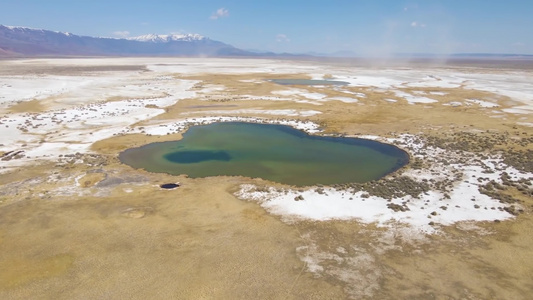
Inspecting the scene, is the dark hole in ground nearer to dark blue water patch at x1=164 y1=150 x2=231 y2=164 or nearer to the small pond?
the small pond

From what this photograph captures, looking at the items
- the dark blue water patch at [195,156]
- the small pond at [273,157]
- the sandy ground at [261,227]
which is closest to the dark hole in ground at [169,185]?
the sandy ground at [261,227]

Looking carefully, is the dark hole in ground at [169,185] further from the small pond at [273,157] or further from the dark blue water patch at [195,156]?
the dark blue water patch at [195,156]

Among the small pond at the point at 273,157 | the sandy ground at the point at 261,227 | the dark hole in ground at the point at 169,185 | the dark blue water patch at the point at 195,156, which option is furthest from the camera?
the dark blue water patch at the point at 195,156

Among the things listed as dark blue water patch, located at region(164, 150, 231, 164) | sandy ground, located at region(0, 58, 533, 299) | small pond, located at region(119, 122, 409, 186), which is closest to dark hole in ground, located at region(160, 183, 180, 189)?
sandy ground, located at region(0, 58, 533, 299)

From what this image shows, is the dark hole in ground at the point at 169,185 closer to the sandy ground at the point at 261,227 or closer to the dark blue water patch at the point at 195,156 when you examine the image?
the sandy ground at the point at 261,227

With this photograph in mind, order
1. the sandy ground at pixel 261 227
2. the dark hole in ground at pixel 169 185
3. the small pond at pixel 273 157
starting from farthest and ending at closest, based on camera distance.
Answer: the small pond at pixel 273 157, the dark hole in ground at pixel 169 185, the sandy ground at pixel 261 227

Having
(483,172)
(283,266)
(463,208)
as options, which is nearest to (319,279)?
(283,266)

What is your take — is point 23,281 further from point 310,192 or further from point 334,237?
point 310,192

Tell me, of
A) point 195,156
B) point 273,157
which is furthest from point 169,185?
point 273,157

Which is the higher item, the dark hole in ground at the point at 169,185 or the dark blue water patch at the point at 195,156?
the dark blue water patch at the point at 195,156

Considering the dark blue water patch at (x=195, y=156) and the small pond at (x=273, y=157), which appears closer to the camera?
the small pond at (x=273, y=157)
